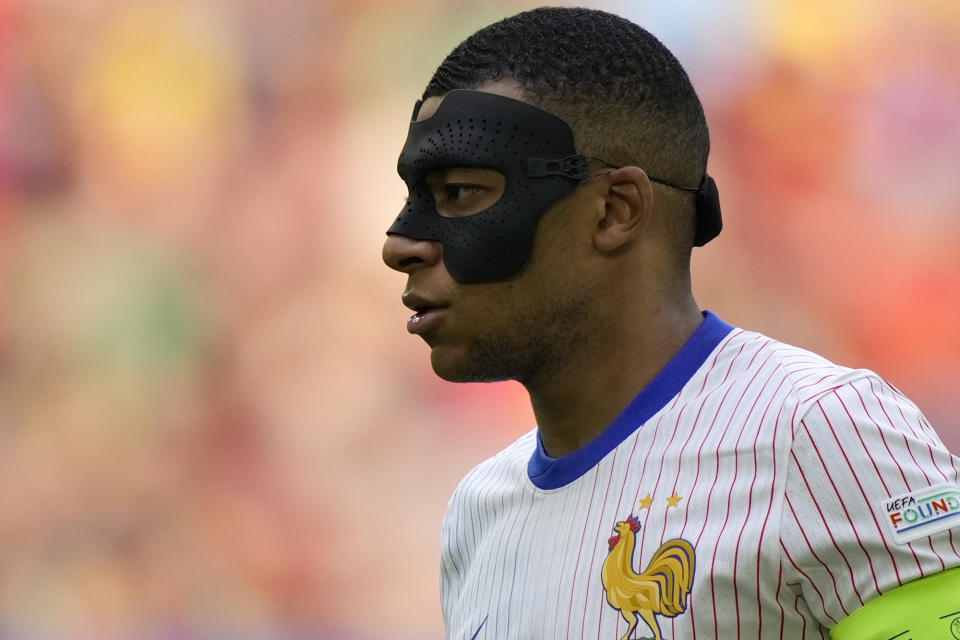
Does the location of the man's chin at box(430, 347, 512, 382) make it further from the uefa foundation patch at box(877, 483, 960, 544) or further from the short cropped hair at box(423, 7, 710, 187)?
the uefa foundation patch at box(877, 483, 960, 544)

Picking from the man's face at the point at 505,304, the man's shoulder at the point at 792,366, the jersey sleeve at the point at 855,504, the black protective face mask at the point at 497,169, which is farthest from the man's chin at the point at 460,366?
the jersey sleeve at the point at 855,504

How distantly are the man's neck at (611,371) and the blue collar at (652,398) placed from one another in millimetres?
15

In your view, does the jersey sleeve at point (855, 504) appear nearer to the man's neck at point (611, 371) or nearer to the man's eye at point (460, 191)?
the man's neck at point (611, 371)

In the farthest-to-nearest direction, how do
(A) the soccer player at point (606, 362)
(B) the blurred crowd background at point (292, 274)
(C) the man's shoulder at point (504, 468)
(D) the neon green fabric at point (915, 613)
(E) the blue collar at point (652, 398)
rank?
1. (B) the blurred crowd background at point (292, 274)
2. (C) the man's shoulder at point (504, 468)
3. (E) the blue collar at point (652, 398)
4. (A) the soccer player at point (606, 362)
5. (D) the neon green fabric at point (915, 613)

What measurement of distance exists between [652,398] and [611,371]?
7 cm

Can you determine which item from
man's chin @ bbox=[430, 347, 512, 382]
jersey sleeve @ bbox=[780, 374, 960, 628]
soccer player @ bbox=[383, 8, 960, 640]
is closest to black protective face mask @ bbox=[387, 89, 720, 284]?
soccer player @ bbox=[383, 8, 960, 640]

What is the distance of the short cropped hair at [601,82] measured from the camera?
1.74 metres

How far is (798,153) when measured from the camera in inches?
182

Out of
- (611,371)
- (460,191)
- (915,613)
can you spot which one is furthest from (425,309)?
(915,613)

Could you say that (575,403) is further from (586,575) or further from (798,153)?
(798,153)

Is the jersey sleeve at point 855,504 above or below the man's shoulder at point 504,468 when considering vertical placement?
below

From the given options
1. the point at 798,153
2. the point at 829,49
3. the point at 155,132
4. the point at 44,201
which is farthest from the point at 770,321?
the point at 44,201

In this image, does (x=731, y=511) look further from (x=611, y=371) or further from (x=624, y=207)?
(x=624, y=207)

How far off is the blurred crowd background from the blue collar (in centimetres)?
286
